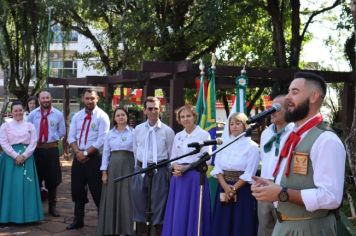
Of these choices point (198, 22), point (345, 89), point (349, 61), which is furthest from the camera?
point (198, 22)

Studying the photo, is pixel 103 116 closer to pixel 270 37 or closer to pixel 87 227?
pixel 87 227

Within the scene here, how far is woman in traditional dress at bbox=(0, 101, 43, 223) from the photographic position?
673 centimetres

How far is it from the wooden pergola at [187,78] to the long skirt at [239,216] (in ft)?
9.87

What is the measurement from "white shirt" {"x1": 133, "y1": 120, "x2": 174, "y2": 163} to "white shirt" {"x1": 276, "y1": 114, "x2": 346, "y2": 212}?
3.22 metres

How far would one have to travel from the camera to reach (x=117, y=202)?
19.6 ft

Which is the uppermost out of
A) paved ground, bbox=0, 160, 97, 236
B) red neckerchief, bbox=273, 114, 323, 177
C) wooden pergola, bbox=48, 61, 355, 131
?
wooden pergola, bbox=48, 61, 355, 131

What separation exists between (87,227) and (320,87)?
4.84 m

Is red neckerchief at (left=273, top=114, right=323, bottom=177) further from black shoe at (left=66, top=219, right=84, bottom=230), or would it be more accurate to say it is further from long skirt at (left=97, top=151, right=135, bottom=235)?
black shoe at (left=66, top=219, right=84, bottom=230)

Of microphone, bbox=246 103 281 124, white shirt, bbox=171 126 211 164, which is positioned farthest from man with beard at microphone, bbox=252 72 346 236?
white shirt, bbox=171 126 211 164

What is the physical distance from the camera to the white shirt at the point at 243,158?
15.9 ft

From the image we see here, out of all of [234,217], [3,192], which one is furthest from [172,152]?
[3,192]

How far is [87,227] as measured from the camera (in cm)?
673

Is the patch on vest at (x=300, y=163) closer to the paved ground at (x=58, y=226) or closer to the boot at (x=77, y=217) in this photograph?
the paved ground at (x=58, y=226)

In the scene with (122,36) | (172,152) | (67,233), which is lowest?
(67,233)
